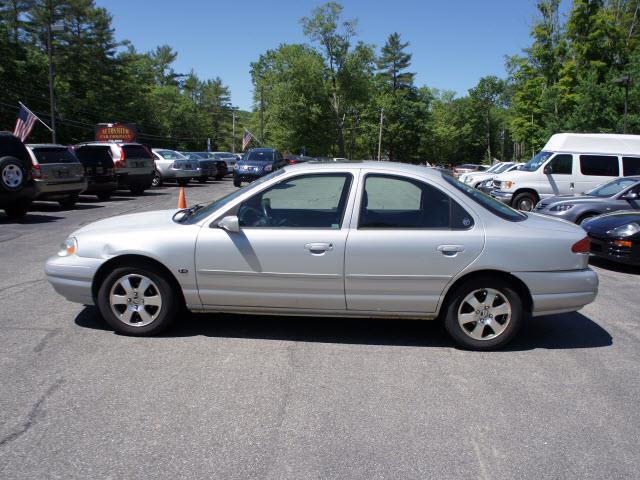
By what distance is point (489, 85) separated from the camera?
98188 mm

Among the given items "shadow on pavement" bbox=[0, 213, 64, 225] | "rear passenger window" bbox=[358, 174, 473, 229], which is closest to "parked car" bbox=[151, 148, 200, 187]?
"shadow on pavement" bbox=[0, 213, 64, 225]

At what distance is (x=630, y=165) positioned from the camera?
16.1 m

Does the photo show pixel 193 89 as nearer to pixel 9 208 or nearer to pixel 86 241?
pixel 9 208

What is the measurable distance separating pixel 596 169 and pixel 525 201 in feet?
6.95

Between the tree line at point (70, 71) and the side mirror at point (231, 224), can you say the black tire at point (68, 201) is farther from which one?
the tree line at point (70, 71)

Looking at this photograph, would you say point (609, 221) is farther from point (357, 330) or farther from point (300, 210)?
point (300, 210)

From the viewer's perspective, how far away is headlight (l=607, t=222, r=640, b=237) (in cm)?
845

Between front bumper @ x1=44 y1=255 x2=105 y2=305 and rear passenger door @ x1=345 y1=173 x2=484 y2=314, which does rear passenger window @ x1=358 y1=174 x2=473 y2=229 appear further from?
front bumper @ x1=44 y1=255 x2=105 y2=305

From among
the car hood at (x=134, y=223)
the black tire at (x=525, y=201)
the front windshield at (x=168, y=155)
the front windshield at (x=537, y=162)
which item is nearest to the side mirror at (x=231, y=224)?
the car hood at (x=134, y=223)

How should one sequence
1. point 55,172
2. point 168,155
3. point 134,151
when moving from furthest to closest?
point 168,155, point 134,151, point 55,172

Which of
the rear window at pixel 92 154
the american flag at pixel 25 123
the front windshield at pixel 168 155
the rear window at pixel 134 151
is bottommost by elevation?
the rear window at pixel 92 154

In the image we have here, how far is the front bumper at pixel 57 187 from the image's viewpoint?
14039mm

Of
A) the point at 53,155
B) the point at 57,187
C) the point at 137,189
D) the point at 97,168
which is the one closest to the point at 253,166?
the point at 137,189

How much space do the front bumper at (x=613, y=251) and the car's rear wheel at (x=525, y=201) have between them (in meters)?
7.98
